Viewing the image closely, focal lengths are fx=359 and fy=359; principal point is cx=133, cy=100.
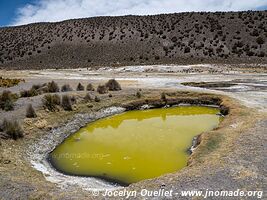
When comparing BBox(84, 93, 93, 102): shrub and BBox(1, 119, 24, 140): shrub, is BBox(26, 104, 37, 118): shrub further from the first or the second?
BBox(84, 93, 93, 102): shrub

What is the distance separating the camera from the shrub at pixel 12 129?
59.8ft

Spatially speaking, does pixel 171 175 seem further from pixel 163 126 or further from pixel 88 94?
pixel 88 94

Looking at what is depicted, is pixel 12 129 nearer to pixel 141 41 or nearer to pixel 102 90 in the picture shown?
pixel 102 90

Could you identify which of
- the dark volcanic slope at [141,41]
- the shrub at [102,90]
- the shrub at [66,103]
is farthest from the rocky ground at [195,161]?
the dark volcanic slope at [141,41]

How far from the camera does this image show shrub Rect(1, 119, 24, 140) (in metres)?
18.2

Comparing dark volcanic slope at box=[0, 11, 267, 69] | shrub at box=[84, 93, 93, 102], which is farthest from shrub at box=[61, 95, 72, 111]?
dark volcanic slope at box=[0, 11, 267, 69]

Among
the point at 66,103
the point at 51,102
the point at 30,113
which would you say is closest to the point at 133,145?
the point at 30,113

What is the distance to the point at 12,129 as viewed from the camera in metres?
18.3

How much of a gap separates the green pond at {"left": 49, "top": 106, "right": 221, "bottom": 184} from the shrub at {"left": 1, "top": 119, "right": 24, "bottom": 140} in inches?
80.9

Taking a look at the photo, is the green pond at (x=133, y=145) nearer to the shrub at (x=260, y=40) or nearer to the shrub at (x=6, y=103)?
the shrub at (x=6, y=103)

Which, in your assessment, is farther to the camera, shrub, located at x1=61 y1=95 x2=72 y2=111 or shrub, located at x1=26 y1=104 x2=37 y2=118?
shrub, located at x1=61 y1=95 x2=72 y2=111

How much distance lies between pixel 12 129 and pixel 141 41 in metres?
58.0

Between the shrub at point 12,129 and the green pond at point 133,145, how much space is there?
6.74 ft

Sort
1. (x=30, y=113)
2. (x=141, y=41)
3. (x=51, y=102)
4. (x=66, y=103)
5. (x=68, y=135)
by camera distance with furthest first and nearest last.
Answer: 1. (x=141, y=41)
2. (x=66, y=103)
3. (x=51, y=102)
4. (x=30, y=113)
5. (x=68, y=135)
